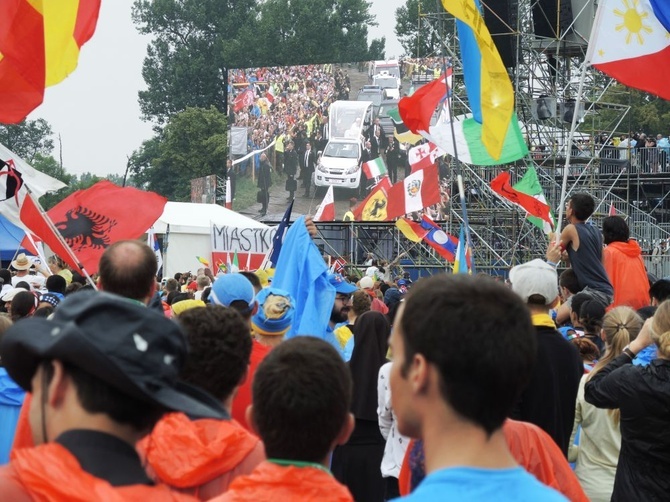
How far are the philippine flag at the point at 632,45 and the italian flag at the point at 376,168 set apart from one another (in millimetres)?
26613

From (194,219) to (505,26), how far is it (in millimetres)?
9360

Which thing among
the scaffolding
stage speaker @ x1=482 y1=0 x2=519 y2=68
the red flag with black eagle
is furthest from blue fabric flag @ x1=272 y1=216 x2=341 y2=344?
stage speaker @ x1=482 y1=0 x2=519 y2=68

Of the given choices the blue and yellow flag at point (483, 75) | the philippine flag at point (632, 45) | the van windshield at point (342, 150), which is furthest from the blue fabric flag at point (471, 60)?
the van windshield at point (342, 150)

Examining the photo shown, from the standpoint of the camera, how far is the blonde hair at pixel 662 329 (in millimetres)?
4176

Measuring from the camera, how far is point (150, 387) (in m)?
2.03

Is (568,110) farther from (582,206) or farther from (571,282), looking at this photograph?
(582,206)

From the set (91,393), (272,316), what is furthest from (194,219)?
(91,393)

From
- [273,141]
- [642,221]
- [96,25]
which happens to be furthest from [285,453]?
[273,141]

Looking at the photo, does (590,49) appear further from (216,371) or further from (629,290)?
(216,371)

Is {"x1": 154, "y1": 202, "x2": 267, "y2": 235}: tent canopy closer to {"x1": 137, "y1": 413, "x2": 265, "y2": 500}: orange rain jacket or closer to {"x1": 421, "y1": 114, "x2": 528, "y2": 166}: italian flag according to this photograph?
{"x1": 421, "y1": 114, "x2": 528, "y2": 166}: italian flag

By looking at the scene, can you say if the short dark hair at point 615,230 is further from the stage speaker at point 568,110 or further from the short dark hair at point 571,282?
the stage speaker at point 568,110

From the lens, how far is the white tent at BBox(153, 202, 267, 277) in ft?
76.4

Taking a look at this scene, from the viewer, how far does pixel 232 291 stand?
487cm

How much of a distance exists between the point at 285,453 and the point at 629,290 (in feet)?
21.5
